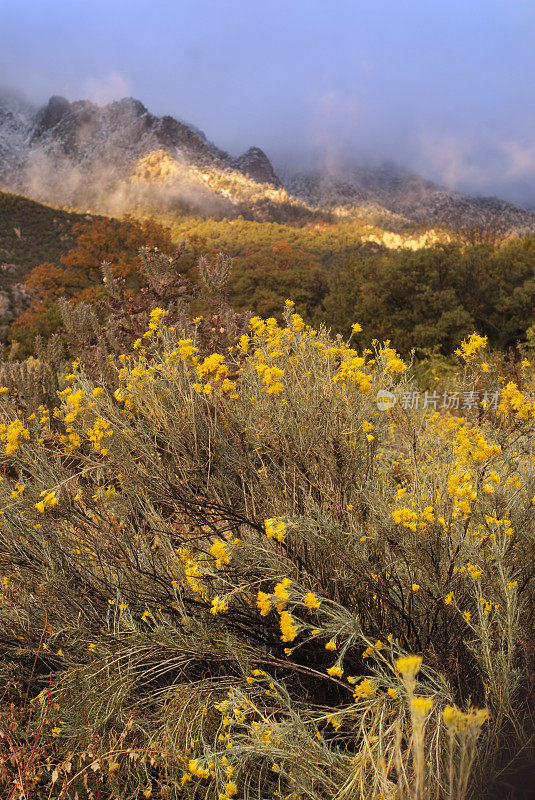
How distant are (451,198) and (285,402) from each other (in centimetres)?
6746

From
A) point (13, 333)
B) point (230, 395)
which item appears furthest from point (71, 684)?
point (13, 333)

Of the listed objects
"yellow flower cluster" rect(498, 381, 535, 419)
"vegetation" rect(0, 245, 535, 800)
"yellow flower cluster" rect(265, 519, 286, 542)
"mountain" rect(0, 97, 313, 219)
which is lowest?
"vegetation" rect(0, 245, 535, 800)

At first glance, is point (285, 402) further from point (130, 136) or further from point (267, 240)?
point (130, 136)

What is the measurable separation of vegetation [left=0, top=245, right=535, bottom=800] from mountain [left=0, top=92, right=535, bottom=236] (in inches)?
1601

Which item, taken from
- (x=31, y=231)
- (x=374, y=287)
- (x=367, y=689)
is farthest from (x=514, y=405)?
(x=31, y=231)

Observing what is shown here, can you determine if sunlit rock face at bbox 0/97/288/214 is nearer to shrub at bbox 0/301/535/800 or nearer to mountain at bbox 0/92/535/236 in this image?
mountain at bbox 0/92/535/236

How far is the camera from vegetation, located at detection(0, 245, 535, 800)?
1.58m

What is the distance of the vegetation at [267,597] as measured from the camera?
1.58 m

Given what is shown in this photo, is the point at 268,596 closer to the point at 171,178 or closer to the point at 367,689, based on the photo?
the point at 367,689

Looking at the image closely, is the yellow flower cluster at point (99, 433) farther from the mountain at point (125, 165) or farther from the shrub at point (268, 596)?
the mountain at point (125, 165)

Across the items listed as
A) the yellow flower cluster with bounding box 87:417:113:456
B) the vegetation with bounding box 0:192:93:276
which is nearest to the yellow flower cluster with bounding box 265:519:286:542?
the yellow flower cluster with bounding box 87:417:113:456

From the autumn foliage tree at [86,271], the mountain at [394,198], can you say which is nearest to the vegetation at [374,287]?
the autumn foliage tree at [86,271]

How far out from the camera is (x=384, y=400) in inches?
109

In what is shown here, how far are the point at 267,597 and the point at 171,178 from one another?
63.9 m
